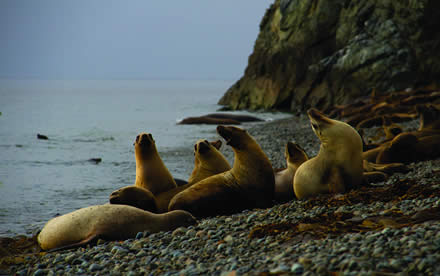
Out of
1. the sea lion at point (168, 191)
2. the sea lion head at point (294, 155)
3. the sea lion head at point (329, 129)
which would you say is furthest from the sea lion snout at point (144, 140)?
the sea lion head at point (329, 129)

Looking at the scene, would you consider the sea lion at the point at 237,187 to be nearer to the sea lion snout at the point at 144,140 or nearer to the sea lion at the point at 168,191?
the sea lion at the point at 168,191

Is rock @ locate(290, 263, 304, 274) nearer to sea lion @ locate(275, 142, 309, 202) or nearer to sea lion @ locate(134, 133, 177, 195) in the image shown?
sea lion @ locate(275, 142, 309, 202)

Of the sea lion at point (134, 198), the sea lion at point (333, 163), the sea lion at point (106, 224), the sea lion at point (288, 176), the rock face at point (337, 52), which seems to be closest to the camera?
the sea lion at point (106, 224)

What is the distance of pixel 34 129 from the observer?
106 feet

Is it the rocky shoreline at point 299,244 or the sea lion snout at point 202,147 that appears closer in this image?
the rocky shoreline at point 299,244

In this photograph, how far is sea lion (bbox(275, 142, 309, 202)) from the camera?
7.89 meters

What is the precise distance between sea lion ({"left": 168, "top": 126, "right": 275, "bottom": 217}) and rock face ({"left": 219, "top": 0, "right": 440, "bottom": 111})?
821 inches

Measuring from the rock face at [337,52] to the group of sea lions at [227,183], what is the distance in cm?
1895

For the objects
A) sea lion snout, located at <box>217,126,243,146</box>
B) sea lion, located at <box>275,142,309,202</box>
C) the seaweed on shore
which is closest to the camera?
the seaweed on shore

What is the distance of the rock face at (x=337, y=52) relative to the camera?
86.3ft

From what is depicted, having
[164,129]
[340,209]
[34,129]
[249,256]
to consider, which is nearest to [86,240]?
[249,256]

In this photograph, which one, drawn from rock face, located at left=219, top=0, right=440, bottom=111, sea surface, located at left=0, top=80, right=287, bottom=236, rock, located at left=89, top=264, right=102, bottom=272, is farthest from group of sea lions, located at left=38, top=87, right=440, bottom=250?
rock face, located at left=219, top=0, right=440, bottom=111

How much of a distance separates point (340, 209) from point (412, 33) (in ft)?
75.4

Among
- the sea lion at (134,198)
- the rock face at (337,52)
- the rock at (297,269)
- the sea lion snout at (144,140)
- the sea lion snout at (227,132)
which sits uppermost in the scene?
the rock face at (337,52)
